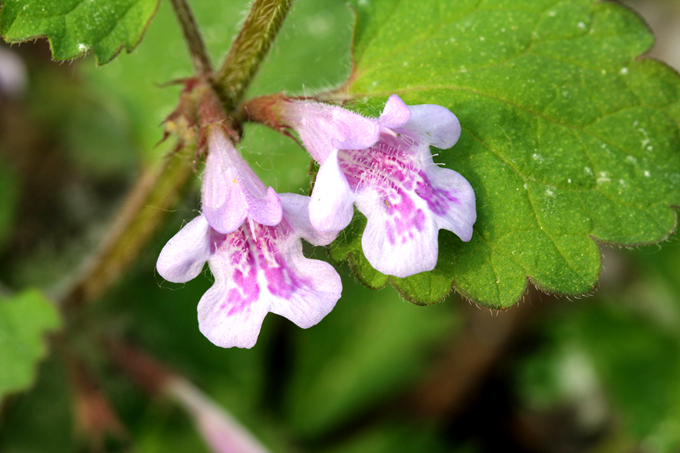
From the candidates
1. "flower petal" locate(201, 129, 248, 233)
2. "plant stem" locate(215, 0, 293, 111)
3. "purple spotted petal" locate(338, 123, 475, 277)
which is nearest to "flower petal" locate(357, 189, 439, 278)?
"purple spotted petal" locate(338, 123, 475, 277)

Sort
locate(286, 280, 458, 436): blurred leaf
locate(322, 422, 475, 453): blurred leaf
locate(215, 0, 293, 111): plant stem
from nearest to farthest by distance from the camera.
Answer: locate(215, 0, 293, 111): plant stem, locate(322, 422, 475, 453): blurred leaf, locate(286, 280, 458, 436): blurred leaf

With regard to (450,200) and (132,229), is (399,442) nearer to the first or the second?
(132,229)

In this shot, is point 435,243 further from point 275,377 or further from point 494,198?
point 275,377

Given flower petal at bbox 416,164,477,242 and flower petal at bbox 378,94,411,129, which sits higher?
flower petal at bbox 378,94,411,129

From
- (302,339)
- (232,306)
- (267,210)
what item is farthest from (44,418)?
(267,210)

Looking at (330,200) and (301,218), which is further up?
(330,200)

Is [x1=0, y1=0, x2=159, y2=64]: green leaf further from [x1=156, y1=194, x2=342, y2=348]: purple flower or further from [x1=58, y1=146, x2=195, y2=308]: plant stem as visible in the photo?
[x1=156, y1=194, x2=342, y2=348]: purple flower
